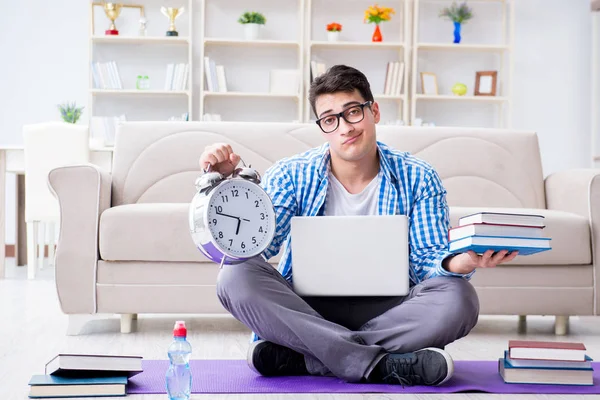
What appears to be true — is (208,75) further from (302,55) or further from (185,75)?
(302,55)

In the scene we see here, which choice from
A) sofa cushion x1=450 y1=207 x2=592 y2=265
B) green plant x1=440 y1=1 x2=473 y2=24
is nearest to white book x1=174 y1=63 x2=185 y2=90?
green plant x1=440 y1=1 x2=473 y2=24

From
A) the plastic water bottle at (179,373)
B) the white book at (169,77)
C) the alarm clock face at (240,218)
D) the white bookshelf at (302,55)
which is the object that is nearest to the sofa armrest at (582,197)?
the alarm clock face at (240,218)

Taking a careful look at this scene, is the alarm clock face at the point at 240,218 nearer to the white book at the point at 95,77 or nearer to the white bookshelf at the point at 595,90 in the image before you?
the white book at the point at 95,77

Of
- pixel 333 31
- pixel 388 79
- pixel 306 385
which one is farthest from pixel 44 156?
pixel 306 385

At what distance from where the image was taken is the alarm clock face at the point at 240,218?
1.70 metres

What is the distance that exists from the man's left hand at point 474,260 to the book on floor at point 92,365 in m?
0.78

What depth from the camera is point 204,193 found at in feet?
5.66

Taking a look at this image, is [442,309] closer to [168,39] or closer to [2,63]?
[168,39]

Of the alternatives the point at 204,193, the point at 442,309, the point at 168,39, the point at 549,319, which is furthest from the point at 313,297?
the point at 168,39

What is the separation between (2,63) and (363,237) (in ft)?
16.8

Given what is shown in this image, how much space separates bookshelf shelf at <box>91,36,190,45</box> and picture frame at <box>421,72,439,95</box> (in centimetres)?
188

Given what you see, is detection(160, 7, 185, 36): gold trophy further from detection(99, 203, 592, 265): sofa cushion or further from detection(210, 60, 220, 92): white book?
detection(99, 203, 592, 265): sofa cushion

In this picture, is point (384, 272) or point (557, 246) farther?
point (557, 246)

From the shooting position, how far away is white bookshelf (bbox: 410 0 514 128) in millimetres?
6395
